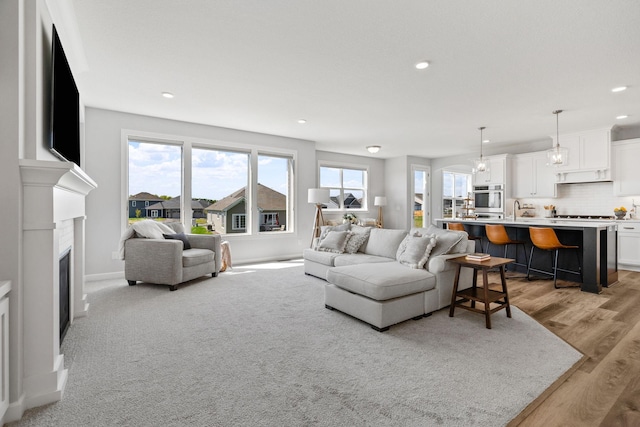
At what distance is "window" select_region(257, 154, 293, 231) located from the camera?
6.40 metres

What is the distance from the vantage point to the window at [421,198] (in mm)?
9016

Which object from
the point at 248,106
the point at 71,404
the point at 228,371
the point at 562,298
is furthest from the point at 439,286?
the point at 248,106

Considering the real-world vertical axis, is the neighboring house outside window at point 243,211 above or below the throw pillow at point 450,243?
above

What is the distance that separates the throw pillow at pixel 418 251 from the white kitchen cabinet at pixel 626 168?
15.9 ft

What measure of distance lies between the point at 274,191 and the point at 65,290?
4.24 meters

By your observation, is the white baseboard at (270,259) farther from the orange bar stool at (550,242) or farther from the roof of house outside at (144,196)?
the orange bar stool at (550,242)

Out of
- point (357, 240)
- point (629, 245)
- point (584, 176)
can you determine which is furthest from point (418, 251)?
point (584, 176)

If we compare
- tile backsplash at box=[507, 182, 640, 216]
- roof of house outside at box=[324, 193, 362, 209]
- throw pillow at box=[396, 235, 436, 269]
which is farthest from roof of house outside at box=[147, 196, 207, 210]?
tile backsplash at box=[507, 182, 640, 216]

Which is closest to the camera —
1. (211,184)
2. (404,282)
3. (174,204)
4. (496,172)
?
(404,282)

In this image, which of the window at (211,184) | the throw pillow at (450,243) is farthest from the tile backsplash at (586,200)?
the window at (211,184)

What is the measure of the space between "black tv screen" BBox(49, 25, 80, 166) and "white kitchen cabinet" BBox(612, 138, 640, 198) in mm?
7948

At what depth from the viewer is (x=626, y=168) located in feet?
18.4

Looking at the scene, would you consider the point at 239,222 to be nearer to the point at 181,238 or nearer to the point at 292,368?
the point at 181,238

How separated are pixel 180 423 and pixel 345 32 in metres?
2.94
